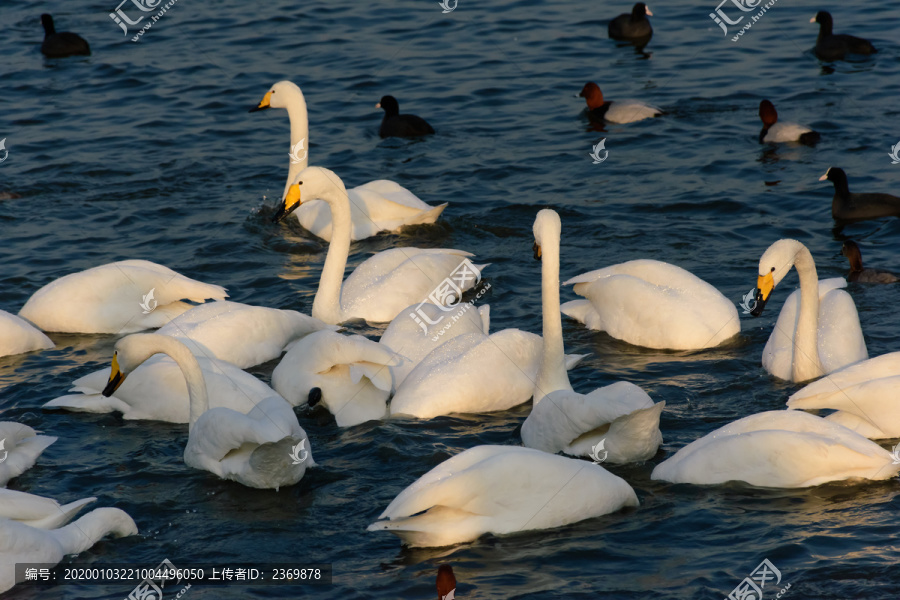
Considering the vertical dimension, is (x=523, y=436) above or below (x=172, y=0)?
below

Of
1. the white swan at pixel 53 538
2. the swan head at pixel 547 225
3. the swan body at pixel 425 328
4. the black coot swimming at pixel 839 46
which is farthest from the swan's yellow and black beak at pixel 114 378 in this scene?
the black coot swimming at pixel 839 46

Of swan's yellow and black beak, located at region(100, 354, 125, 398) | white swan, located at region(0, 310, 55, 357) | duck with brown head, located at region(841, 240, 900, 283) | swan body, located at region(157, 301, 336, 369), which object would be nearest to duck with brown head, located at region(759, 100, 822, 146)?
duck with brown head, located at region(841, 240, 900, 283)

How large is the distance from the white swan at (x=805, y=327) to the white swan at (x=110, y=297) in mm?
4601

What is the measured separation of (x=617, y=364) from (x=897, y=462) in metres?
2.75

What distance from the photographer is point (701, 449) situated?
689 centimetres

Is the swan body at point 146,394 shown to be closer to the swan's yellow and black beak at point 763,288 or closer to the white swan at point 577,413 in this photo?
the white swan at point 577,413

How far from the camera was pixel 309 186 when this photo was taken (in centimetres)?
1045

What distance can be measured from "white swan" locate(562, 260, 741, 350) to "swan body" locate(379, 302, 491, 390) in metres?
1.14

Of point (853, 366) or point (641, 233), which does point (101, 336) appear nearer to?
point (641, 233)

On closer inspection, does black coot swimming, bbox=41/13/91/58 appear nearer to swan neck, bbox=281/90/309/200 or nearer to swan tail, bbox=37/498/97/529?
swan neck, bbox=281/90/309/200

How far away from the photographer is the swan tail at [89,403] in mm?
8250

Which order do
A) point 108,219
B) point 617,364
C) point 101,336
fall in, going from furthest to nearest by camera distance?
1. point 108,219
2. point 101,336
3. point 617,364

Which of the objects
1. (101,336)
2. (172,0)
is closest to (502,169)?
(101,336)

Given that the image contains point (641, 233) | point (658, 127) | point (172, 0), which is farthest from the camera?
point (172, 0)
